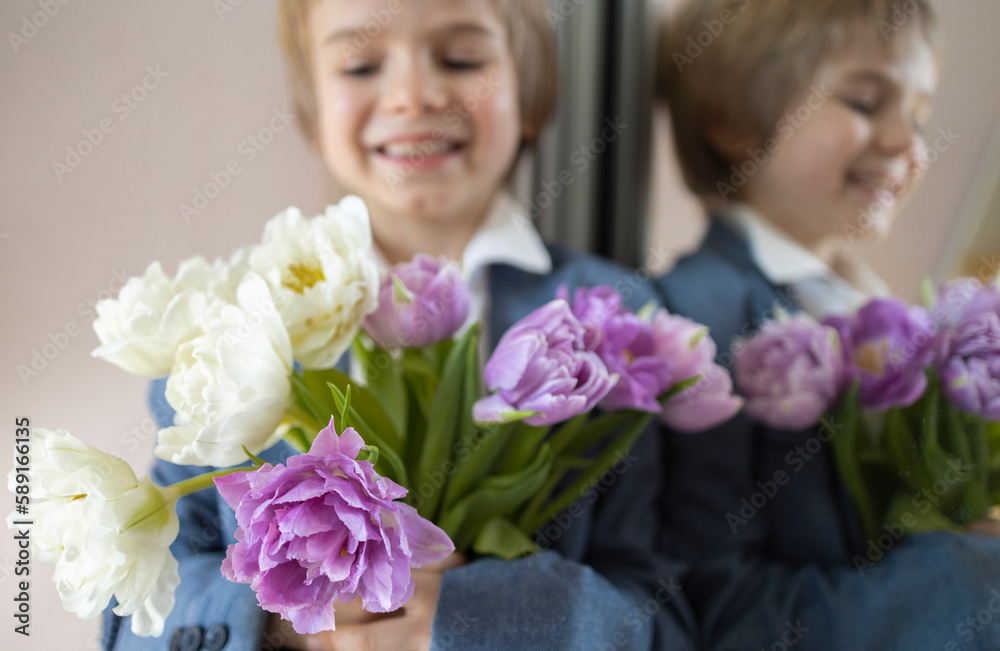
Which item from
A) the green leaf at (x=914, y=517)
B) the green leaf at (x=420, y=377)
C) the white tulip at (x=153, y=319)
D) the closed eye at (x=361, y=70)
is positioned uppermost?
the closed eye at (x=361, y=70)

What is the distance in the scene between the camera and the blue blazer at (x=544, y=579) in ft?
1.54

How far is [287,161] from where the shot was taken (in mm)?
621

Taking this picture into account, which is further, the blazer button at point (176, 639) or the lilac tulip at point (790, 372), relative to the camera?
the lilac tulip at point (790, 372)

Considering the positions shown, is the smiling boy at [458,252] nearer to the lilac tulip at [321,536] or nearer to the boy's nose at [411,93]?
the boy's nose at [411,93]

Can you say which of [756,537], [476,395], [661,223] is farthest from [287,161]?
[756,537]

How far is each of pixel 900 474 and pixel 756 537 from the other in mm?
139

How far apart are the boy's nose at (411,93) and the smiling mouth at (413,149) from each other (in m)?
0.03

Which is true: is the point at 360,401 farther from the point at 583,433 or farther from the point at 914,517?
the point at 914,517

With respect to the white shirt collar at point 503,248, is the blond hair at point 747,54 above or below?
above

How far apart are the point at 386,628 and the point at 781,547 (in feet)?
1.35

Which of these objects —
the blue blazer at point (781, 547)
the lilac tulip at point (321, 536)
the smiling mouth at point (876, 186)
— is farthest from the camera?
the smiling mouth at point (876, 186)

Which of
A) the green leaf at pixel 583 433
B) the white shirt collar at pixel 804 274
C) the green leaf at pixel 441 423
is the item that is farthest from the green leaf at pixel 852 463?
the green leaf at pixel 441 423

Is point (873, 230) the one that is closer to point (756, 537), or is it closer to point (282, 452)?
point (756, 537)

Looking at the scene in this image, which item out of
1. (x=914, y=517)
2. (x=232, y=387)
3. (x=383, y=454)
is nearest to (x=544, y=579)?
(x=383, y=454)
